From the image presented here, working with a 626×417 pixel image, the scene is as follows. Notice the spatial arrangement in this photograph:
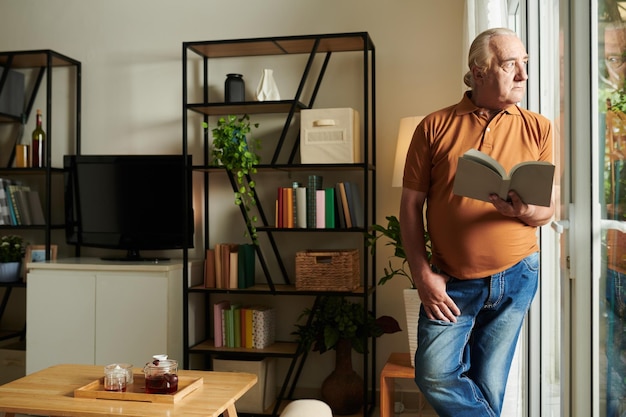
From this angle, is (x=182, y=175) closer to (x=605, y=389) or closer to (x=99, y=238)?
(x=99, y=238)

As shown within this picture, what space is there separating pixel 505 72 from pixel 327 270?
2.03m

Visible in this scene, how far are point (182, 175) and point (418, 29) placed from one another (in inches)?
62.6

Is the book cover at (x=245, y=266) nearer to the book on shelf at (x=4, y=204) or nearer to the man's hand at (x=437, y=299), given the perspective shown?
the book on shelf at (x=4, y=204)

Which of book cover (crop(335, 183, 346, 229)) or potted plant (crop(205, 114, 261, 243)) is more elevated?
potted plant (crop(205, 114, 261, 243))

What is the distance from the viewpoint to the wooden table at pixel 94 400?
7.25 ft

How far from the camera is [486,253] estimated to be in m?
1.86

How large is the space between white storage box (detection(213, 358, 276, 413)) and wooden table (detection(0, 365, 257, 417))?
1.07 metres

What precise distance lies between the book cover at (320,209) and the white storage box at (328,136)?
18 cm

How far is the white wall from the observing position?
12.8 ft

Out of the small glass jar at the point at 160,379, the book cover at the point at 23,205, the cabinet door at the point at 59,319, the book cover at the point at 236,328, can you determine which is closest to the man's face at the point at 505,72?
the small glass jar at the point at 160,379

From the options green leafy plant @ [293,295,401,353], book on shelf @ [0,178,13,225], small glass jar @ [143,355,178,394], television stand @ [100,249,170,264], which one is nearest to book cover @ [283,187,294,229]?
green leafy plant @ [293,295,401,353]

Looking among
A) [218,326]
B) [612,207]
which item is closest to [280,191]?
[218,326]

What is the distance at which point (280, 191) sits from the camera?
3744 mm

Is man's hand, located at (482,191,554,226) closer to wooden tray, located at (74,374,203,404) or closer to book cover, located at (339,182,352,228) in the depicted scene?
wooden tray, located at (74,374,203,404)
